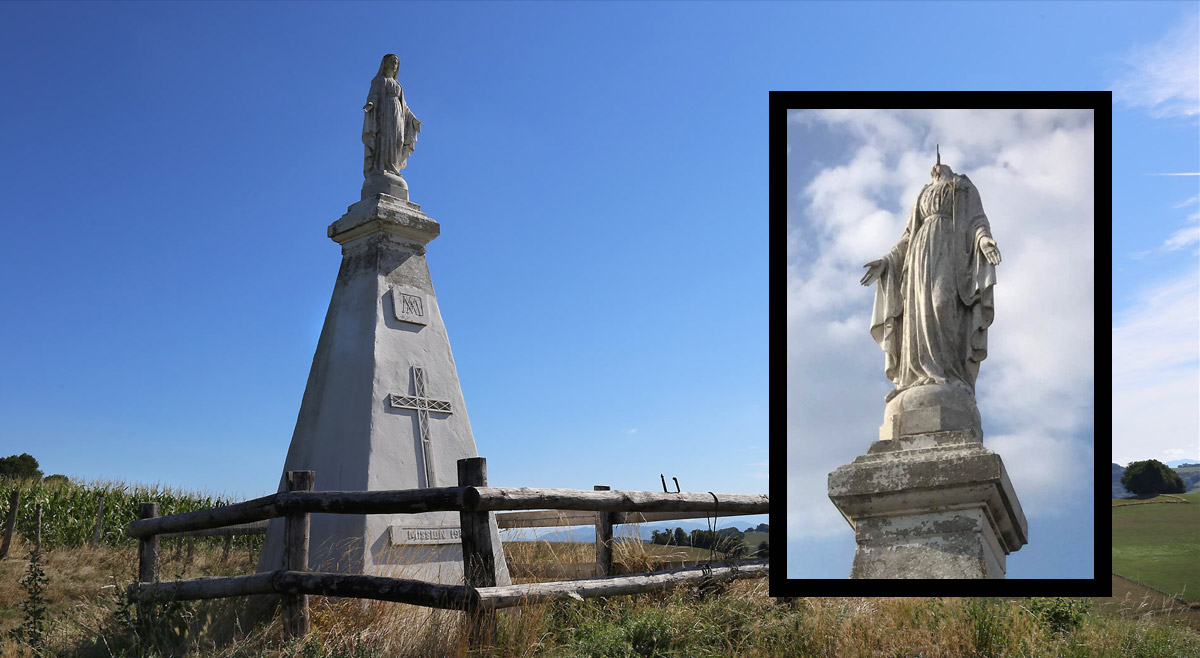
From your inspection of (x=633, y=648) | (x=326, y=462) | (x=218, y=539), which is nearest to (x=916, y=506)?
(x=633, y=648)

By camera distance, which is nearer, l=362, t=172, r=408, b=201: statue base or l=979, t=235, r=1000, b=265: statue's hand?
l=979, t=235, r=1000, b=265: statue's hand

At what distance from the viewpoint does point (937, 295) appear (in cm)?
642

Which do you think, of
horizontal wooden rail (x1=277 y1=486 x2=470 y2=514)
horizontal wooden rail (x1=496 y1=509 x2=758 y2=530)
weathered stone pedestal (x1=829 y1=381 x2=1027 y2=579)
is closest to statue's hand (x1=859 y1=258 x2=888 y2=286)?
weathered stone pedestal (x1=829 y1=381 x2=1027 y2=579)

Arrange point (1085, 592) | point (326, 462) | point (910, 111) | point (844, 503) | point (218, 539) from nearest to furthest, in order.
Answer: point (1085, 592) < point (910, 111) < point (844, 503) < point (326, 462) < point (218, 539)

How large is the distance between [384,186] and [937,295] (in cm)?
637

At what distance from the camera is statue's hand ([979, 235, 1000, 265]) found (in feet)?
19.2

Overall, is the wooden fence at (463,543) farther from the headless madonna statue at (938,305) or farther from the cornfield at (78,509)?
the cornfield at (78,509)

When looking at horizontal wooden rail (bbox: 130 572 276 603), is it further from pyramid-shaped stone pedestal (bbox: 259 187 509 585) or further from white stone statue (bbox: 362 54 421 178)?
white stone statue (bbox: 362 54 421 178)

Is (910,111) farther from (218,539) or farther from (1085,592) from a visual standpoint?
(218,539)

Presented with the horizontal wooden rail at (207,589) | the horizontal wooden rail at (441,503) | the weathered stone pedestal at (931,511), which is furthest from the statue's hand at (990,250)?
the horizontal wooden rail at (207,589)

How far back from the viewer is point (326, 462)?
9.05 meters

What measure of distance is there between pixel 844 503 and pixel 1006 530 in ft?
3.54

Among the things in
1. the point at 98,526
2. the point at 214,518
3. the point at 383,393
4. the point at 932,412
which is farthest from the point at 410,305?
the point at 98,526

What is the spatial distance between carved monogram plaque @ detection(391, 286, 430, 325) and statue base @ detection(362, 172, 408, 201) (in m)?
1.17
